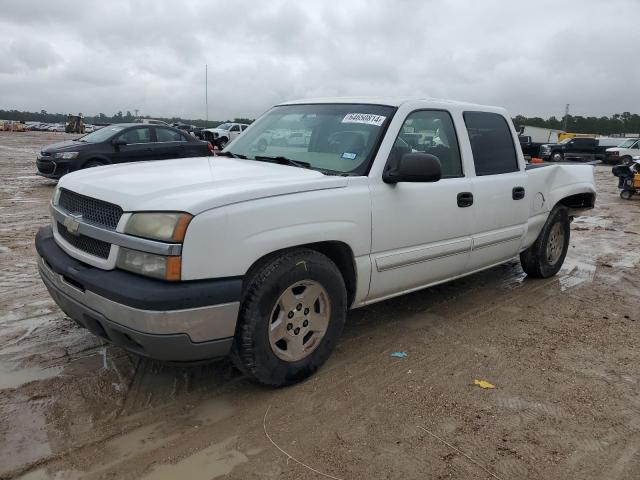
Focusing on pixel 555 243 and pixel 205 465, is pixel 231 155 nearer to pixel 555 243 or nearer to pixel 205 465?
pixel 205 465

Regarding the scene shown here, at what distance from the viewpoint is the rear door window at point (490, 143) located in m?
4.50

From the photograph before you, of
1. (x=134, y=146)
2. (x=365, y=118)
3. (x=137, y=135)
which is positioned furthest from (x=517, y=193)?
(x=137, y=135)

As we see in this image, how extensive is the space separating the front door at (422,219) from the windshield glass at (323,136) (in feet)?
0.64

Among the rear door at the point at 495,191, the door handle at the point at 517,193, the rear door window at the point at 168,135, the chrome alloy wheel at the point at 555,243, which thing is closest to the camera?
the rear door at the point at 495,191

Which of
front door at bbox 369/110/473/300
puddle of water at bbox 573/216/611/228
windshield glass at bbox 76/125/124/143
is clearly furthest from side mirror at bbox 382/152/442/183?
windshield glass at bbox 76/125/124/143

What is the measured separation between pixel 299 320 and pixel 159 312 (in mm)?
934

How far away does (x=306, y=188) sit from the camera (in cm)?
317

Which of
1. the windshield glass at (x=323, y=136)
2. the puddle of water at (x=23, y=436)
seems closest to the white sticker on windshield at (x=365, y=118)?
the windshield glass at (x=323, y=136)

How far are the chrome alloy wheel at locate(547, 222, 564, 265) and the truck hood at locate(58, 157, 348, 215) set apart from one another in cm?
337

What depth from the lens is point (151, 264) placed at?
8.84 ft

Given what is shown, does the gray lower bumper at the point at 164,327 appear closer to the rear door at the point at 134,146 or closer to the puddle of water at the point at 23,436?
the puddle of water at the point at 23,436

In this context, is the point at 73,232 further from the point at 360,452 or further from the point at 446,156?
the point at 446,156

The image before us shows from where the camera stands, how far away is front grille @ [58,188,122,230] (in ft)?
9.59

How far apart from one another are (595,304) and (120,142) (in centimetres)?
1060
